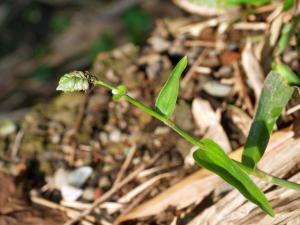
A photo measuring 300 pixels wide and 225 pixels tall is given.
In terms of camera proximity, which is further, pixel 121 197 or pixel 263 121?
pixel 121 197

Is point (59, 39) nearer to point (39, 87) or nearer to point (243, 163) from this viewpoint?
point (39, 87)

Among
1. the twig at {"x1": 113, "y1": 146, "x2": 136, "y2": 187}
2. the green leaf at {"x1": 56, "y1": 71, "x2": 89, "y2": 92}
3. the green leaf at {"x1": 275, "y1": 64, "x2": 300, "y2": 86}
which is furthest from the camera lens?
A: the twig at {"x1": 113, "y1": 146, "x2": 136, "y2": 187}

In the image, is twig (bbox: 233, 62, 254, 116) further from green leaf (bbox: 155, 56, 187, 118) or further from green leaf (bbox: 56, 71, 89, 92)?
green leaf (bbox: 56, 71, 89, 92)

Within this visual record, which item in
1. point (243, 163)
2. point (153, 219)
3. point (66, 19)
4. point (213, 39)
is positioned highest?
point (66, 19)

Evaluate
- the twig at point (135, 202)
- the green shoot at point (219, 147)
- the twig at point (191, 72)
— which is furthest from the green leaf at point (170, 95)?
the twig at point (191, 72)

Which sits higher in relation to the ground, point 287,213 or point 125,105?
point 125,105

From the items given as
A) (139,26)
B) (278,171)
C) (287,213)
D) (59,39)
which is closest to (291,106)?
(278,171)

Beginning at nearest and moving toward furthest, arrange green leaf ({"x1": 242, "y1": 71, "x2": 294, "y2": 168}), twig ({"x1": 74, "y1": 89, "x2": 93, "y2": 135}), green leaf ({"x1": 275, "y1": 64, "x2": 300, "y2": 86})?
green leaf ({"x1": 242, "y1": 71, "x2": 294, "y2": 168})
green leaf ({"x1": 275, "y1": 64, "x2": 300, "y2": 86})
twig ({"x1": 74, "y1": 89, "x2": 93, "y2": 135})

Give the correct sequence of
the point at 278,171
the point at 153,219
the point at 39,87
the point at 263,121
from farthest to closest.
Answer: the point at 39,87 < the point at 153,219 < the point at 278,171 < the point at 263,121

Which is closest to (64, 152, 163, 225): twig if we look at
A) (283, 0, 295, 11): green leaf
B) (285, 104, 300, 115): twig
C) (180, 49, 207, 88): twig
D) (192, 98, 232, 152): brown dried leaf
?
(192, 98, 232, 152): brown dried leaf
